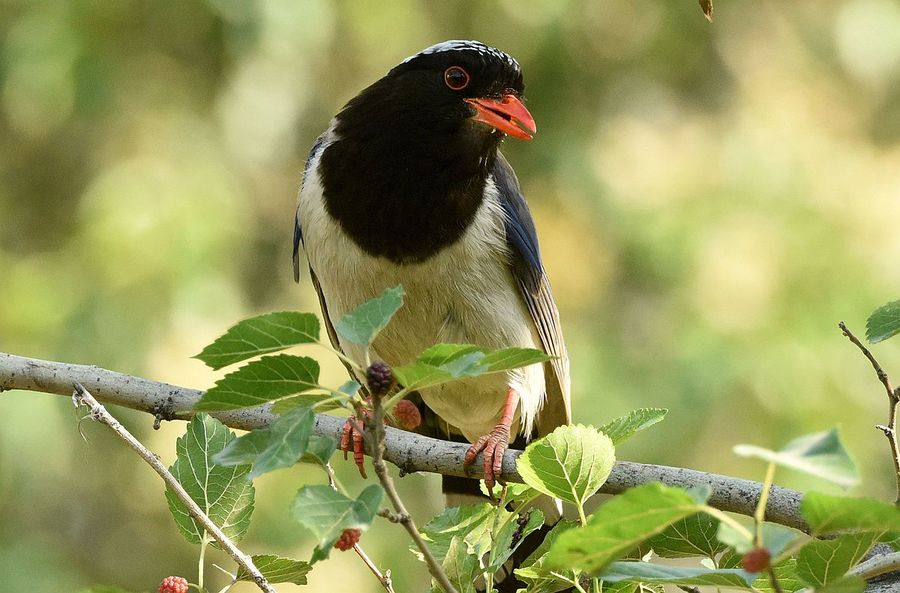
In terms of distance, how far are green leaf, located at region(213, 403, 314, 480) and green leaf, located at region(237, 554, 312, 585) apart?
1.69ft

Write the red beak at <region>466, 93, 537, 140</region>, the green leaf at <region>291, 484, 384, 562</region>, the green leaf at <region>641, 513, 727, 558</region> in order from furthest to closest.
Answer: the red beak at <region>466, 93, 537, 140</region>, the green leaf at <region>641, 513, 727, 558</region>, the green leaf at <region>291, 484, 384, 562</region>

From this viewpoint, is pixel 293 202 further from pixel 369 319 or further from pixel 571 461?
pixel 369 319

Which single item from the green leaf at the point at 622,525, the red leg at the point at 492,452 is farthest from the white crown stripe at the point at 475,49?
the green leaf at the point at 622,525

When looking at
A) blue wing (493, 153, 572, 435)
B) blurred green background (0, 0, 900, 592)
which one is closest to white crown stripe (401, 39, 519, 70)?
blue wing (493, 153, 572, 435)

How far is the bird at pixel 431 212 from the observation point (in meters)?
3.84

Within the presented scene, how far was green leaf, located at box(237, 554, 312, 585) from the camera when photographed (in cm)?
222

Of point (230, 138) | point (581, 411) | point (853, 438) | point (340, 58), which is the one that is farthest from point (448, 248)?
point (340, 58)

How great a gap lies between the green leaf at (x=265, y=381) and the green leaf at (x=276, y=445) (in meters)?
0.06

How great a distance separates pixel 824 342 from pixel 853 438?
2.03ft

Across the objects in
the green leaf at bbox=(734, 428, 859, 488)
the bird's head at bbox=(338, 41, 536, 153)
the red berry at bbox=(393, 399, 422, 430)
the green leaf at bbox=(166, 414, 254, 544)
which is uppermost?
the bird's head at bbox=(338, 41, 536, 153)

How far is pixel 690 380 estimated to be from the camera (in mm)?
7453

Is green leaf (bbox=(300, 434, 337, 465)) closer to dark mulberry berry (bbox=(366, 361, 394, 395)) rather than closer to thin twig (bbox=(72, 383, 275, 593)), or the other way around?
dark mulberry berry (bbox=(366, 361, 394, 395))

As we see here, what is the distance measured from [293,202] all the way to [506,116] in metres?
5.65

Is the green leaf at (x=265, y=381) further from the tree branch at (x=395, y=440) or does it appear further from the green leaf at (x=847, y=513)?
the tree branch at (x=395, y=440)
